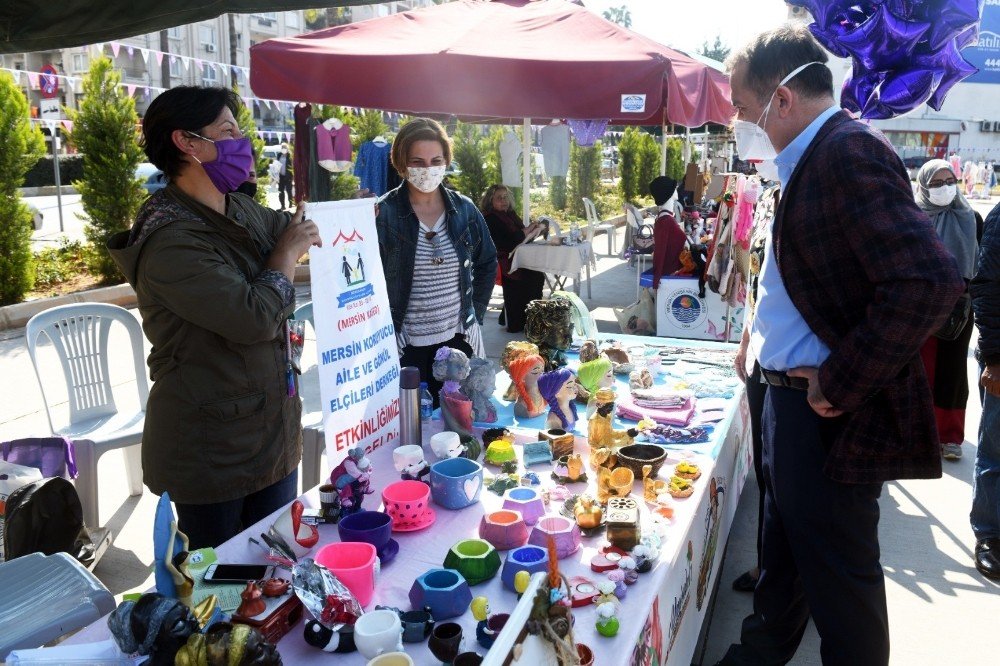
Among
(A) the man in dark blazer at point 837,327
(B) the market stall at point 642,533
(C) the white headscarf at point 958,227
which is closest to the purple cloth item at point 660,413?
(B) the market stall at point 642,533

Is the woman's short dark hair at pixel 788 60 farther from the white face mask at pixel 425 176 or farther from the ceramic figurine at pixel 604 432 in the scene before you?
the white face mask at pixel 425 176

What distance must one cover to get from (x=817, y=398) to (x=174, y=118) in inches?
68.2

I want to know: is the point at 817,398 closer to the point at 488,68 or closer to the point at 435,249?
the point at 435,249

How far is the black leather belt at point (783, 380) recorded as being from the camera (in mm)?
1803

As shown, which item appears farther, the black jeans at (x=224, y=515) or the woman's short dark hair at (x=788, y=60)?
the black jeans at (x=224, y=515)

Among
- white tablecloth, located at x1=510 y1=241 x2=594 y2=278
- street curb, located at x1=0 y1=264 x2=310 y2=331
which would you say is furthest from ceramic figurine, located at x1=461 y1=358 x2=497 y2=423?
white tablecloth, located at x1=510 y1=241 x2=594 y2=278

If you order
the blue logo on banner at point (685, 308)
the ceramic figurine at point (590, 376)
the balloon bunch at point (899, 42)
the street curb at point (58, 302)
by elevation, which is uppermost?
the balloon bunch at point (899, 42)

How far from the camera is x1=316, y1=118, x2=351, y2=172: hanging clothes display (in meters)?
7.04

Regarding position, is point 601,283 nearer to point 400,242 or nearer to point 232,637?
point 400,242

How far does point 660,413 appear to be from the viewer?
2785 millimetres

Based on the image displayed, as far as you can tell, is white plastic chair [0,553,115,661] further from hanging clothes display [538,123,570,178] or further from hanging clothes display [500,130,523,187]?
hanging clothes display [538,123,570,178]

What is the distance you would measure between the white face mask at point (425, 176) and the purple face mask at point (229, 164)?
113cm

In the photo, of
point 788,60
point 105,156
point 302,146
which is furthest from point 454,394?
point 105,156

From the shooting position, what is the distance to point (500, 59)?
456 centimetres
